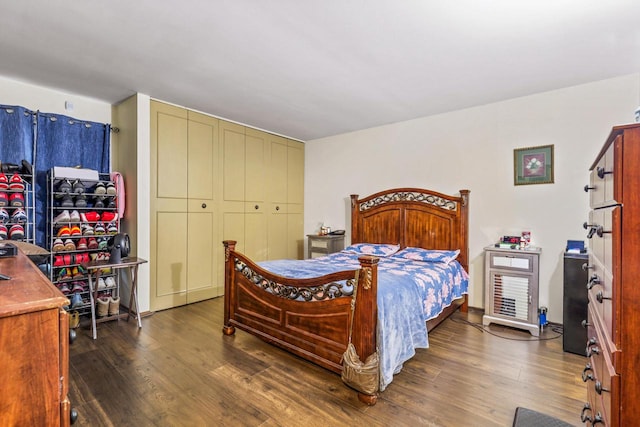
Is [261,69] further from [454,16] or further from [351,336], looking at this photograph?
[351,336]

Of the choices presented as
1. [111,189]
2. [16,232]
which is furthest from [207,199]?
[16,232]

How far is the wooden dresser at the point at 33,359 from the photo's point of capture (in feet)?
2.54

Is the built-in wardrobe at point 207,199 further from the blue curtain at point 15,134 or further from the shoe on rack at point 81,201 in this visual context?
the blue curtain at point 15,134

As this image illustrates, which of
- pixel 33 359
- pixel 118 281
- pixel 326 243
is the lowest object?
pixel 118 281

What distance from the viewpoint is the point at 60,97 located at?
3.53 metres

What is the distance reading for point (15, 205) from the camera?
2965mm

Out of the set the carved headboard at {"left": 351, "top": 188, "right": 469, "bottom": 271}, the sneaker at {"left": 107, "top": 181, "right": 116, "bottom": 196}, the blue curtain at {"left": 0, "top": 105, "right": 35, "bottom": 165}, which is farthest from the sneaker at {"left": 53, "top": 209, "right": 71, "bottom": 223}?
the carved headboard at {"left": 351, "top": 188, "right": 469, "bottom": 271}

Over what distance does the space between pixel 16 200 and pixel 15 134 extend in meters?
0.71

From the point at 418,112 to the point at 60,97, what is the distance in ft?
14.4

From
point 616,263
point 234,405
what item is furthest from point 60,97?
point 616,263

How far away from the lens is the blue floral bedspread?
2.11 m

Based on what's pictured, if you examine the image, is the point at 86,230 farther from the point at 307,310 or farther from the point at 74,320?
the point at 307,310

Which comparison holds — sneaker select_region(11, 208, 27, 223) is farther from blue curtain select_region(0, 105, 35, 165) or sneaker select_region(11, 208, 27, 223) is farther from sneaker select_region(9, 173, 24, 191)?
blue curtain select_region(0, 105, 35, 165)

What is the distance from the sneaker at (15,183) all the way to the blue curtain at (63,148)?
0.34 metres
